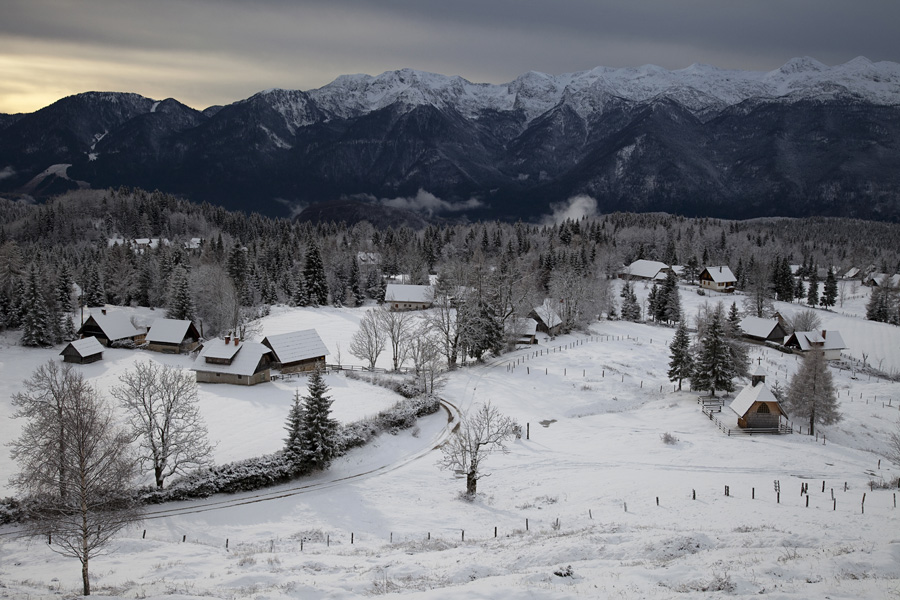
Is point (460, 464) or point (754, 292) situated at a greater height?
point (754, 292)

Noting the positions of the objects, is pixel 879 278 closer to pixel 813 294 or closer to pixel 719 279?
pixel 813 294

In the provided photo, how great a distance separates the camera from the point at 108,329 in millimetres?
67750

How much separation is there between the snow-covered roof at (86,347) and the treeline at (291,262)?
8826mm

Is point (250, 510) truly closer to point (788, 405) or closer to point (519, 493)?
A: point (519, 493)

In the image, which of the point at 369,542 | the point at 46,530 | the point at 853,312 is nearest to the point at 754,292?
the point at 853,312

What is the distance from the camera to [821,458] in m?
34.3

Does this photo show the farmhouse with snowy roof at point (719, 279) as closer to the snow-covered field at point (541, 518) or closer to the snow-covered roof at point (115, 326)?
the snow-covered field at point (541, 518)

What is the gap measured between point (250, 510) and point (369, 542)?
8.53 meters

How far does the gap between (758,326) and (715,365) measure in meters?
42.4

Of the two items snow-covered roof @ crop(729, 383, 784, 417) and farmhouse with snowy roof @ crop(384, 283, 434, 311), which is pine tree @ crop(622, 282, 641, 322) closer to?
farmhouse with snowy roof @ crop(384, 283, 434, 311)

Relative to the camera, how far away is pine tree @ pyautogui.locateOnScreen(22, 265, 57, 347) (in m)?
63.9

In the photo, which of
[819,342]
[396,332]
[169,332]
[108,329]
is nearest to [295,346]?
[396,332]

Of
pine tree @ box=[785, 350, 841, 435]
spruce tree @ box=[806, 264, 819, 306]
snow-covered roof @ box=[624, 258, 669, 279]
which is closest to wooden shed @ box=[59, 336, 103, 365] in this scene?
pine tree @ box=[785, 350, 841, 435]

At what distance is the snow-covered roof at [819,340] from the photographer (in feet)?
253
